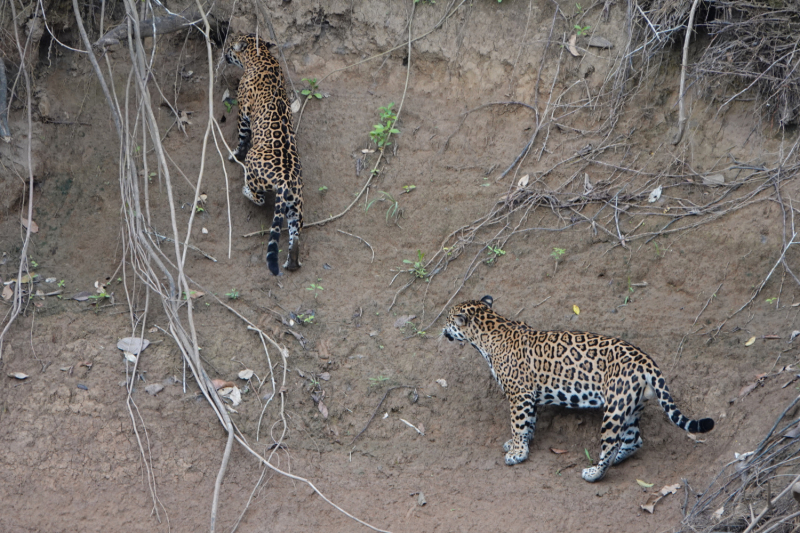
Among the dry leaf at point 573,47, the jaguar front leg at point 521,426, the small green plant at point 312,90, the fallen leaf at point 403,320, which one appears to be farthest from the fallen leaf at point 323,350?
the dry leaf at point 573,47

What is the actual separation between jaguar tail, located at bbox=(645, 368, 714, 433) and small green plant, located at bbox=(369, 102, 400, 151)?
4481 mm

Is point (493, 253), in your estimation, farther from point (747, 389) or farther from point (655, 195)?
point (747, 389)

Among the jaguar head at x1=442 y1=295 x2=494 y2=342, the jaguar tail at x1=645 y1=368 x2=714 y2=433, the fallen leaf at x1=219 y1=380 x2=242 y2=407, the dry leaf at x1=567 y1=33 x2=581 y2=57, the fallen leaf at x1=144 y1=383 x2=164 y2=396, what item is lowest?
the fallen leaf at x1=219 y1=380 x2=242 y2=407

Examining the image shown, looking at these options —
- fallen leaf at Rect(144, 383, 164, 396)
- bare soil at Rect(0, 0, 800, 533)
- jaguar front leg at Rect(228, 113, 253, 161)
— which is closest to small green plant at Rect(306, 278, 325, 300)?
bare soil at Rect(0, 0, 800, 533)

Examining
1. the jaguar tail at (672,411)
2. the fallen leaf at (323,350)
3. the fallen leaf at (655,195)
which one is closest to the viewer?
the jaguar tail at (672,411)

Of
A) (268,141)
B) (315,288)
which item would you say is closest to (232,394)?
(315,288)

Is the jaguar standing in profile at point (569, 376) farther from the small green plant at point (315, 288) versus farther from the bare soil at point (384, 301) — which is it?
the small green plant at point (315, 288)

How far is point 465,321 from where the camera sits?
6.82 m

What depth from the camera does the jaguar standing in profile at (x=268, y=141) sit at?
7.95 metres

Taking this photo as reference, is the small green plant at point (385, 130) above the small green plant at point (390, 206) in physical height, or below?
above

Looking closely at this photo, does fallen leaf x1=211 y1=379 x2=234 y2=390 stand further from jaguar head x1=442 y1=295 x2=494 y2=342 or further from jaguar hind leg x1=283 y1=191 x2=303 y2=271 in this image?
jaguar head x1=442 y1=295 x2=494 y2=342

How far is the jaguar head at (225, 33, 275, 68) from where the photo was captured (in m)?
8.89

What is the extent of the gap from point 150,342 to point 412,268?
9.42 feet

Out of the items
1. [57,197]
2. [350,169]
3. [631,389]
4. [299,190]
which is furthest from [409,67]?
[631,389]
